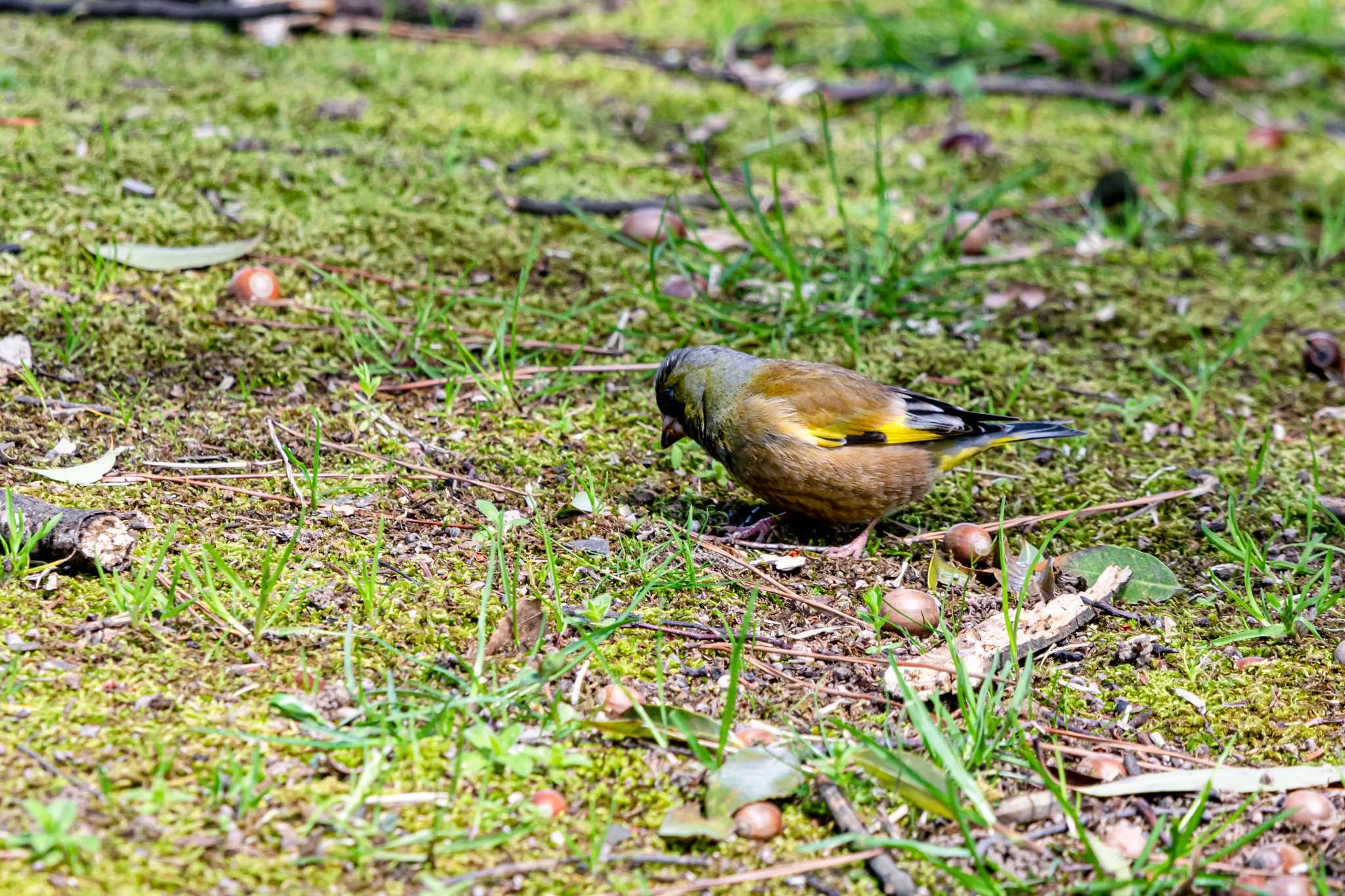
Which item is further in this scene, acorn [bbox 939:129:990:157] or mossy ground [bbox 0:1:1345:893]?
acorn [bbox 939:129:990:157]

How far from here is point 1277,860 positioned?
8.21 ft

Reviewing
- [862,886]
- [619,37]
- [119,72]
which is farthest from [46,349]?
[619,37]

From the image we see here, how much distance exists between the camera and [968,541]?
368 centimetres

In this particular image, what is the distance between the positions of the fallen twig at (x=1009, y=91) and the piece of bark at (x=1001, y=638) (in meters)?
4.37

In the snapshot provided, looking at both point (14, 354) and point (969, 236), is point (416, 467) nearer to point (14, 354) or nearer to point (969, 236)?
point (14, 354)

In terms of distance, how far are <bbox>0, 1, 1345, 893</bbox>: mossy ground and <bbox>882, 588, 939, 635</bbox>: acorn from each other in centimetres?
14

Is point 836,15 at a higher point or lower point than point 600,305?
higher

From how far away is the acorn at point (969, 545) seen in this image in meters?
3.66

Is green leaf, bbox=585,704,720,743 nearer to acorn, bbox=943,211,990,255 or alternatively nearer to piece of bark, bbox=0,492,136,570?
piece of bark, bbox=0,492,136,570

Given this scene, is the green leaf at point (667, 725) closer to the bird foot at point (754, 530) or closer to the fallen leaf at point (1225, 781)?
the fallen leaf at point (1225, 781)

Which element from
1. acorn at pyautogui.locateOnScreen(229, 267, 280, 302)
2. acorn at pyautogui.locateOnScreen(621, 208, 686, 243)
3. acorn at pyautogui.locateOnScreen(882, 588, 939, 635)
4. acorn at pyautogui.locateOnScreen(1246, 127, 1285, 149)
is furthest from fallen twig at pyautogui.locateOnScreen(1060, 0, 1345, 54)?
acorn at pyautogui.locateOnScreen(882, 588, 939, 635)

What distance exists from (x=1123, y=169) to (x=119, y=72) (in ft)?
17.2

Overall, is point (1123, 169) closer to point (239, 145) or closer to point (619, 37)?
point (619, 37)

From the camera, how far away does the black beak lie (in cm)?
409
